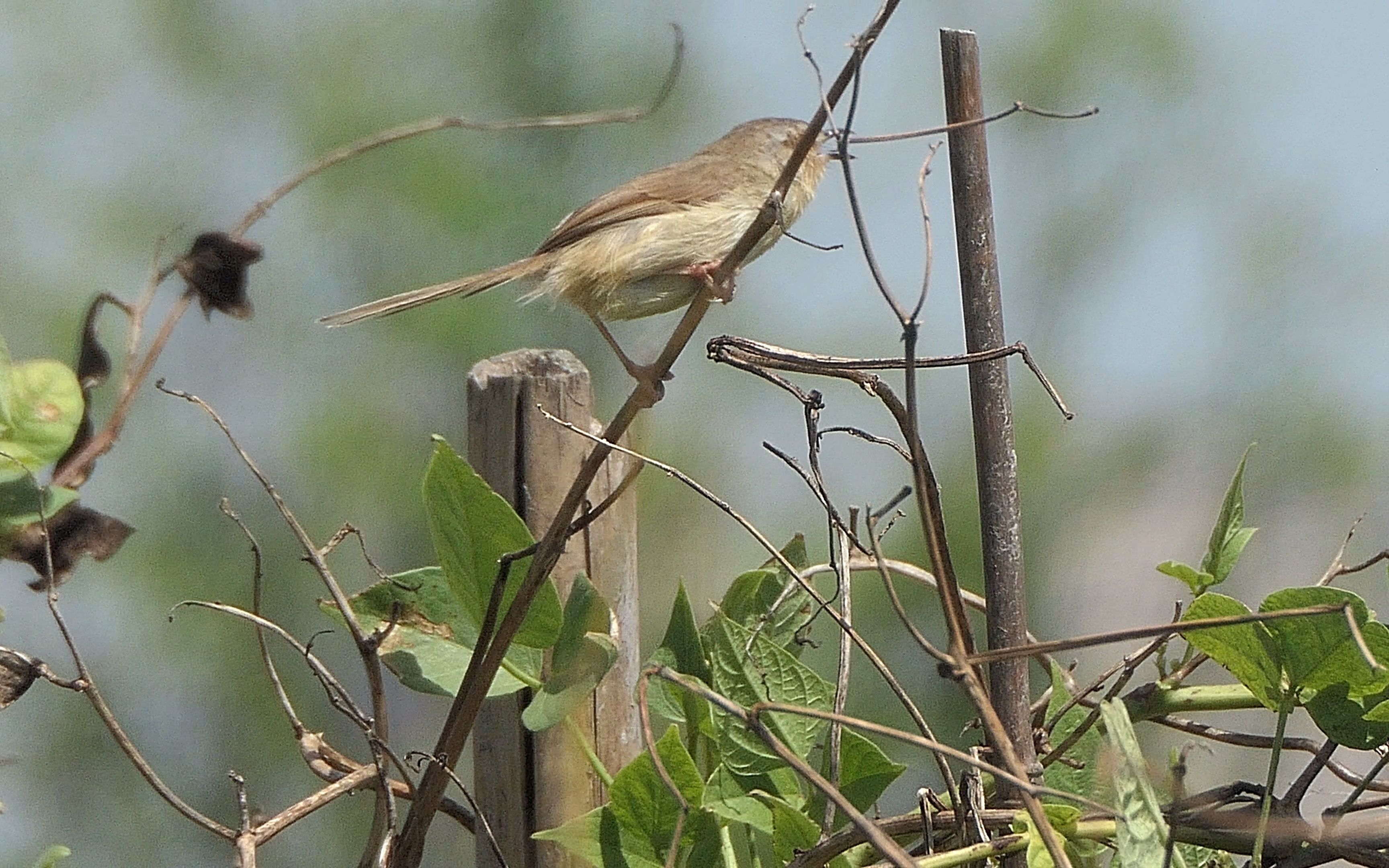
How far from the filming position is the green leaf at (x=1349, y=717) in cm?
62

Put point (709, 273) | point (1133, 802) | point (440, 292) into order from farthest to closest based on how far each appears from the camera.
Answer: point (440, 292), point (709, 273), point (1133, 802)

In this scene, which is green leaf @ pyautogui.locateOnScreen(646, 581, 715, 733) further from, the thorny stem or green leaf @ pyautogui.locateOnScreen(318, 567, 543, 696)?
the thorny stem

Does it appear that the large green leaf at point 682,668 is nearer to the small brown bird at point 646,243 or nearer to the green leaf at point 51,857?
the green leaf at point 51,857

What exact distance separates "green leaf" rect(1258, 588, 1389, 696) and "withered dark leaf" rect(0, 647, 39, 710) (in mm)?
609

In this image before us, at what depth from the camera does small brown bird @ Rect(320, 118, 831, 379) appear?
135 cm

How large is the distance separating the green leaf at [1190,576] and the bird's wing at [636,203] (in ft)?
2.78

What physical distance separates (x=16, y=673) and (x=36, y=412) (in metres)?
0.14

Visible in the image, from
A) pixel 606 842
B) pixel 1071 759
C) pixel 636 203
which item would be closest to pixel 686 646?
pixel 606 842

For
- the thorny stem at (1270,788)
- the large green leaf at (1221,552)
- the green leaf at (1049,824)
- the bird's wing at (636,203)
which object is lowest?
the green leaf at (1049,824)

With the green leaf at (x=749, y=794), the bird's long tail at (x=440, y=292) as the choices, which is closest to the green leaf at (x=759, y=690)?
the green leaf at (x=749, y=794)

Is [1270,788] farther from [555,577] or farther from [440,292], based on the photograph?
[440,292]

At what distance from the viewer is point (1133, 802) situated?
556 millimetres

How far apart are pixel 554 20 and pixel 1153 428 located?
274 centimetres

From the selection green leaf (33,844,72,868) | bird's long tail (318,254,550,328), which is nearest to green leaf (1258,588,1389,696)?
green leaf (33,844,72,868)
